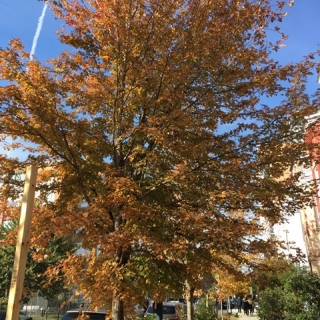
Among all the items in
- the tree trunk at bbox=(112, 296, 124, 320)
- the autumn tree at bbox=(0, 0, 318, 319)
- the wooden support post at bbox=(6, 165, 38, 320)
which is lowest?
the tree trunk at bbox=(112, 296, 124, 320)

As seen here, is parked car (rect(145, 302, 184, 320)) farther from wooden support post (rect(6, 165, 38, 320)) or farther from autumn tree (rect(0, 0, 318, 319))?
wooden support post (rect(6, 165, 38, 320))

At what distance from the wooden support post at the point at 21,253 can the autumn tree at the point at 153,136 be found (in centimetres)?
176

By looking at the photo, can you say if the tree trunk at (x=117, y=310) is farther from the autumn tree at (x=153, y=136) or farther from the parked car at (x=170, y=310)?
the parked car at (x=170, y=310)

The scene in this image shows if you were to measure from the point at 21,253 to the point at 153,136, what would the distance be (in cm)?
291

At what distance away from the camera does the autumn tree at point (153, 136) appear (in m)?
5.46

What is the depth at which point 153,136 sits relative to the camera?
549 cm

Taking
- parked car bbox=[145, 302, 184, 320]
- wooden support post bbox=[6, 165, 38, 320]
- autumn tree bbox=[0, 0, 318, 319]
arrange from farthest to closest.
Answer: parked car bbox=[145, 302, 184, 320]
autumn tree bbox=[0, 0, 318, 319]
wooden support post bbox=[6, 165, 38, 320]

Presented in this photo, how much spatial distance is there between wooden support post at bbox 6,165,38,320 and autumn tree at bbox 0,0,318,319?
1764 millimetres

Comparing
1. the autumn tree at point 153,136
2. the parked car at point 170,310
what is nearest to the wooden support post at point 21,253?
the autumn tree at point 153,136

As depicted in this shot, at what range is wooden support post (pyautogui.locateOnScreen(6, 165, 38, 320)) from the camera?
2979 millimetres

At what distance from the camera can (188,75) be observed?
20.6ft

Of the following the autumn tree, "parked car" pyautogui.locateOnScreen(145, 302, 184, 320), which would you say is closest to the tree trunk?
the autumn tree

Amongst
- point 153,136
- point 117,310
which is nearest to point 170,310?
point 117,310

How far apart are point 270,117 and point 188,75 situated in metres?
1.71
